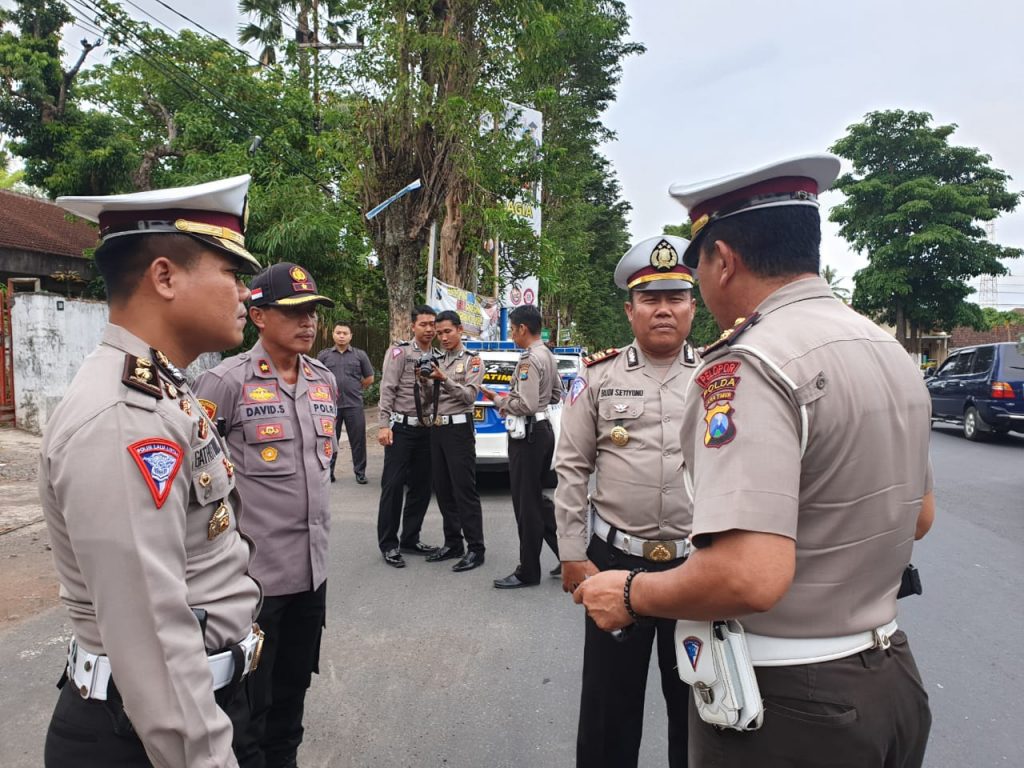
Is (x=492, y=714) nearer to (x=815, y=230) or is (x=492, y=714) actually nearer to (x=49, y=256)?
(x=815, y=230)

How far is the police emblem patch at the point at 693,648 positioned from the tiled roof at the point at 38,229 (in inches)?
870

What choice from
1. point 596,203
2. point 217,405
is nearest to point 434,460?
point 217,405

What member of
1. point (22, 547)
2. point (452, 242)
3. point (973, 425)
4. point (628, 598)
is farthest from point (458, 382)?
point (973, 425)

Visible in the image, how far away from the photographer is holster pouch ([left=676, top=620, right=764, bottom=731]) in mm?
1253

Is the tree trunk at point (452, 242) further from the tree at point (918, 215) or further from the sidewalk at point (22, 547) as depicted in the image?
the tree at point (918, 215)

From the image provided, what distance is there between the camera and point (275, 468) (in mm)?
2471

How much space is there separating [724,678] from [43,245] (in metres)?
23.7

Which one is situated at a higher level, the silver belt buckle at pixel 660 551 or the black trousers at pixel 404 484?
the silver belt buckle at pixel 660 551

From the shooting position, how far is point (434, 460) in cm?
529

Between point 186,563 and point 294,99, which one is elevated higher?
point 294,99

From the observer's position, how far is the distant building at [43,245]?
18.6 m

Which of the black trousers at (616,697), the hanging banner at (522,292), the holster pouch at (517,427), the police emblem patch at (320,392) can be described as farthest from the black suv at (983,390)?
the police emblem patch at (320,392)

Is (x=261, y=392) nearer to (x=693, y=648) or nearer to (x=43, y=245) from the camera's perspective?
(x=693, y=648)

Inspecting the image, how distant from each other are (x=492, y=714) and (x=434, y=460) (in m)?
2.57
